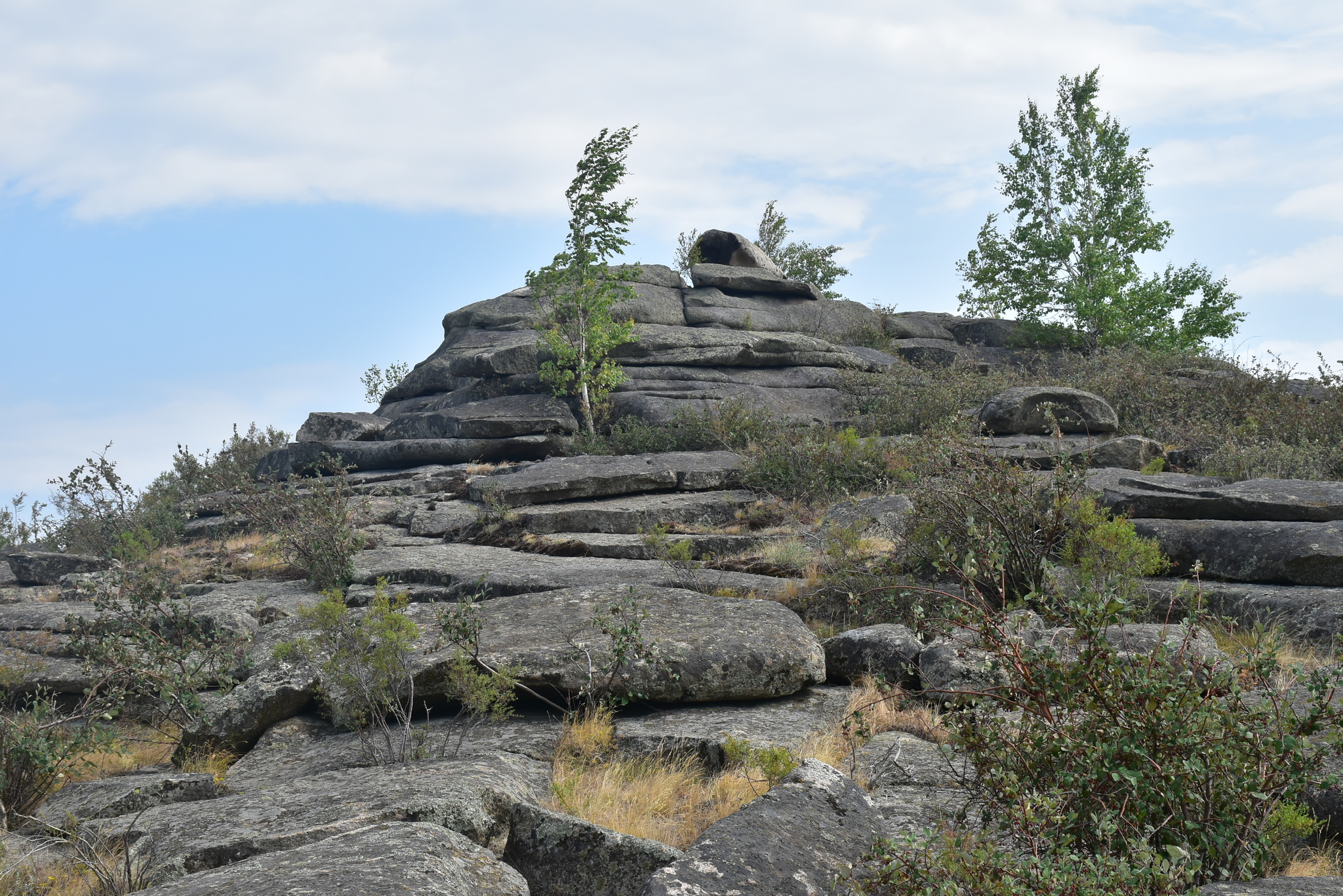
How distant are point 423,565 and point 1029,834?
953 cm

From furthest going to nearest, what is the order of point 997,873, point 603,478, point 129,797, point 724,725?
point 603,478, point 724,725, point 129,797, point 997,873

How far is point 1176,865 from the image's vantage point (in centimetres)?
328

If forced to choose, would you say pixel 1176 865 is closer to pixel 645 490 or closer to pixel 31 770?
pixel 31 770

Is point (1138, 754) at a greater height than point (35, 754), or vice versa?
point (1138, 754)

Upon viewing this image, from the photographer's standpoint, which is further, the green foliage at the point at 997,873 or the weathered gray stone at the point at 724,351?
the weathered gray stone at the point at 724,351

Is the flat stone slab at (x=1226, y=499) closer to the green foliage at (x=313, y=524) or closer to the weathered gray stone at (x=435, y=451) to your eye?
the green foliage at (x=313, y=524)

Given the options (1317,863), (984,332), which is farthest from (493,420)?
(984,332)

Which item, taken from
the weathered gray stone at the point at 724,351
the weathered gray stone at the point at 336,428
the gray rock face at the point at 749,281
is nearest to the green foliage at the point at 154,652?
the weathered gray stone at the point at 336,428

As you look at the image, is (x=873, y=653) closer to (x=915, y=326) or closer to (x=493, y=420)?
(x=493, y=420)

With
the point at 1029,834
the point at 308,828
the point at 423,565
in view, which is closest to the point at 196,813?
the point at 308,828

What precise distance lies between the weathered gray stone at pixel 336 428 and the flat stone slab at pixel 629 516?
1154 cm

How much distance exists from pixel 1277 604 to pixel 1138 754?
623 centimetres

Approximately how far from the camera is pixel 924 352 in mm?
30141

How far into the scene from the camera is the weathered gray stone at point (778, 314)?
29.5m
